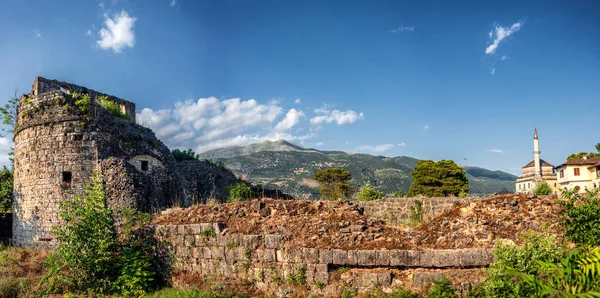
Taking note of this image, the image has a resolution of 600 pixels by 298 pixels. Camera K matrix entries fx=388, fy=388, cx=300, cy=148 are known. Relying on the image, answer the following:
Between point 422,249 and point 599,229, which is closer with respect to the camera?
point 599,229

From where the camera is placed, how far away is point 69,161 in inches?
616

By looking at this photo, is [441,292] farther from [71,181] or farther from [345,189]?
[345,189]

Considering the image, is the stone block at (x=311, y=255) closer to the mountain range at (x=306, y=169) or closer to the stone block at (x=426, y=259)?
the stone block at (x=426, y=259)

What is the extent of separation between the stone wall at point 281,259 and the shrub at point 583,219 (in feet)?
5.95

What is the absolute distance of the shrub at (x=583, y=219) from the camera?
7605mm

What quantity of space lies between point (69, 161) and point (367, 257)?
42.9 ft

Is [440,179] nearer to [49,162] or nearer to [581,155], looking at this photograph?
[581,155]

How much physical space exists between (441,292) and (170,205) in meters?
13.1

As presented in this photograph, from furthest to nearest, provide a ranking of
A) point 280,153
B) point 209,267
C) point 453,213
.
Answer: point 280,153, point 209,267, point 453,213

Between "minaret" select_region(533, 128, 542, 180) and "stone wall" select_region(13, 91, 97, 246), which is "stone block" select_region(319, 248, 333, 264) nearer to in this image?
"stone wall" select_region(13, 91, 97, 246)

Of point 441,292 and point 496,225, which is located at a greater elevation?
point 496,225

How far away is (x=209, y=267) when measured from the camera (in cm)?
1034

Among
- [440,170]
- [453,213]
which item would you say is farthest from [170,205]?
[440,170]

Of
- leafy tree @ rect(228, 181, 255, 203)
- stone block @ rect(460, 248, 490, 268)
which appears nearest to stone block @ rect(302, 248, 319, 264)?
stone block @ rect(460, 248, 490, 268)
